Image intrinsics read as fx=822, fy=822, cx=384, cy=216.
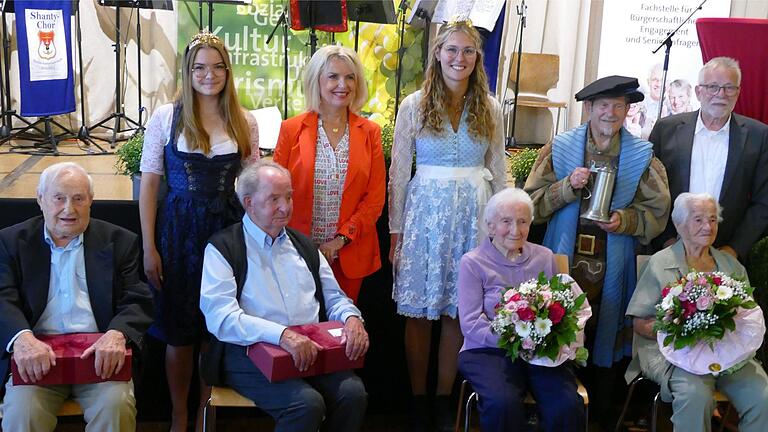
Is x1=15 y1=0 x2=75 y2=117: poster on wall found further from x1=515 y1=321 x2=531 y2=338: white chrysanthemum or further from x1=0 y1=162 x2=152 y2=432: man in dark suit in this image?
x1=515 y1=321 x2=531 y2=338: white chrysanthemum

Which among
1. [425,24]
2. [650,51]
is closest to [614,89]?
[425,24]

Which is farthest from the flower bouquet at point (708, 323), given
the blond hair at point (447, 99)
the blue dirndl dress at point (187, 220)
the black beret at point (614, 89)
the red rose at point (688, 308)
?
the blue dirndl dress at point (187, 220)

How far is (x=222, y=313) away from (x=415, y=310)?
957mm

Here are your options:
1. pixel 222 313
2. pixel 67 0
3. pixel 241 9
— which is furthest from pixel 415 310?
pixel 241 9

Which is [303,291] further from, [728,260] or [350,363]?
[728,260]

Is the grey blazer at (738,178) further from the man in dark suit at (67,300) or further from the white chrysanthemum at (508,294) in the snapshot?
the man in dark suit at (67,300)

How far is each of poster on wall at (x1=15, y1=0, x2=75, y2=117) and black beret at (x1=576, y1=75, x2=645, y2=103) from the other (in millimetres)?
4652

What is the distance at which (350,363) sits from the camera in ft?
9.91

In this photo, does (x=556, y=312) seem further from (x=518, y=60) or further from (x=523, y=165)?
(x=518, y=60)

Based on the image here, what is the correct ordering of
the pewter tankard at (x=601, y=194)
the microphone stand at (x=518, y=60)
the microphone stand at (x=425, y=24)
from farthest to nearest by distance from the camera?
the microphone stand at (x=518, y=60) → the microphone stand at (x=425, y=24) → the pewter tankard at (x=601, y=194)

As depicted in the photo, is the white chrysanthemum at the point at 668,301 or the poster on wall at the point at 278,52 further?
the poster on wall at the point at 278,52

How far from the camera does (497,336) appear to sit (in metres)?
3.18

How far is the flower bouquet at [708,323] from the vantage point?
10.3ft

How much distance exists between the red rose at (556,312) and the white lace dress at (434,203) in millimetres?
624
